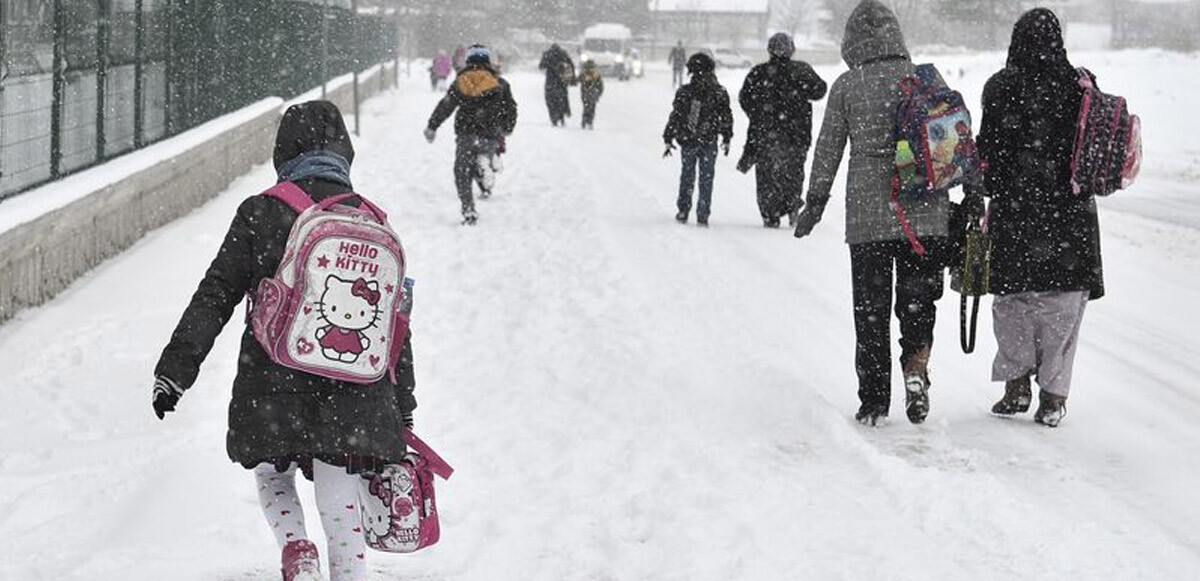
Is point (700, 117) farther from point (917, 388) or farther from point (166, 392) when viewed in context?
point (166, 392)

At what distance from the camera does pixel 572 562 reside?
16.7 feet


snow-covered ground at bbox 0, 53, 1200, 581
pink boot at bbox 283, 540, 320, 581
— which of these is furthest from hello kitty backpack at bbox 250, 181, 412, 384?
snow-covered ground at bbox 0, 53, 1200, 581

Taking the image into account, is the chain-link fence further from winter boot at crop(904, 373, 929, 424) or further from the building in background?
the building in background

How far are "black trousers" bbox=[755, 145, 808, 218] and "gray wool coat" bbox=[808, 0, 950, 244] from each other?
697 cm

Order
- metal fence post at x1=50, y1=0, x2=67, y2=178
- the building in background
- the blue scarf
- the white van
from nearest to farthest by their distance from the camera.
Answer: the blue scarf → metal fence post at x1=50, y1=0, x2=67, y2=178 → the white van → the building in background

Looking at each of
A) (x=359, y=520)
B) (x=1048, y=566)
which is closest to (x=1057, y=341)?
(x=1048, y=566)

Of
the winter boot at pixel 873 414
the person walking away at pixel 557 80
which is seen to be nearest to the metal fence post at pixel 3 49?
the winter boot at pixel 873 414

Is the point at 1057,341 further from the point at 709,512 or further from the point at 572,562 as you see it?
the point at 572,562

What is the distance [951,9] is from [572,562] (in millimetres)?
85423

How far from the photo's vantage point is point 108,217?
10.6 m

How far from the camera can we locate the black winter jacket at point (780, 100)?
13.6 meters

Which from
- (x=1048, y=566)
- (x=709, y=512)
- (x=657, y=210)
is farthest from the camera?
(x=657, y=210)

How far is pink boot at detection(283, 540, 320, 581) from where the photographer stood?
400cm

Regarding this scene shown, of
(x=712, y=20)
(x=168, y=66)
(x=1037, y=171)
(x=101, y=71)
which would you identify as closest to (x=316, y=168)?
(x=1037, y=171)
